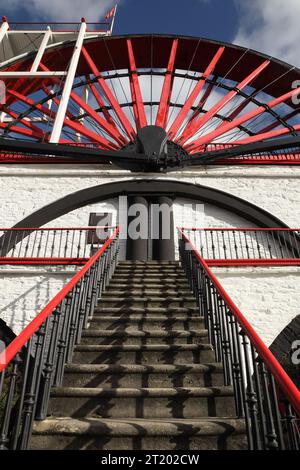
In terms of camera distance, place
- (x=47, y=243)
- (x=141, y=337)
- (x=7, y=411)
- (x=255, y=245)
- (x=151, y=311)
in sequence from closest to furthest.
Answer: (x=7, y=411) → (x=141, y=337) → (x=151, y=311) → (x=47, y=243) → (x=255, y=245)

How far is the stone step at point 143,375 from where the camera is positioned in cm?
322

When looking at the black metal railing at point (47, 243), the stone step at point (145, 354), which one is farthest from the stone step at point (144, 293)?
the black metal railing at point (47, 243)

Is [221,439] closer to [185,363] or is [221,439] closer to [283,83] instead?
[185,363]

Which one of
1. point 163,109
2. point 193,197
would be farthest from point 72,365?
point 163,109

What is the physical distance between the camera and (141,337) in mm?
3930

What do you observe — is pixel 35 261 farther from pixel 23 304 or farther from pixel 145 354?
pixel 145 354

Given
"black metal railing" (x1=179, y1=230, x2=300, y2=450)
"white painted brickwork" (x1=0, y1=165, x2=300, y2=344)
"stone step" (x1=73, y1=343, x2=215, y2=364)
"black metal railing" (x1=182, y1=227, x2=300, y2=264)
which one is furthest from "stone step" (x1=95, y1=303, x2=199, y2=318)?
"white painted brickwork" (x1=0, y1=165, x2=300, y2=344)

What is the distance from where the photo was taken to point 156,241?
30.9ft

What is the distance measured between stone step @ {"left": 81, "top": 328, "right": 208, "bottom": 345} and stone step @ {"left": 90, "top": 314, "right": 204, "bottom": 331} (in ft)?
0.89

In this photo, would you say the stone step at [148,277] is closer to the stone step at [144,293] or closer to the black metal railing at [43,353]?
the stone step at [144,293]

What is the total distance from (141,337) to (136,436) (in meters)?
1.48

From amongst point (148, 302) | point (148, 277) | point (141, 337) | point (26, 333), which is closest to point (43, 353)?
point (26, 333)

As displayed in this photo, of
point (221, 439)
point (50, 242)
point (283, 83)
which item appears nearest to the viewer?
point (221, 439)

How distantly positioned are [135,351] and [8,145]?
274 inches
